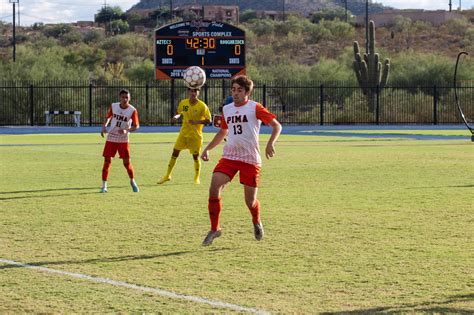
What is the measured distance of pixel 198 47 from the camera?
143 ft

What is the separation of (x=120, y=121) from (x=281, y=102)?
4455cm

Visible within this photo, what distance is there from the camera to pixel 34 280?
862 centimetres

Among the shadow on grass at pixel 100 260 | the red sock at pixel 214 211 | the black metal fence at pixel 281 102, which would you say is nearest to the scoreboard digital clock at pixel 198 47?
the black metal fence at pixel 281 102

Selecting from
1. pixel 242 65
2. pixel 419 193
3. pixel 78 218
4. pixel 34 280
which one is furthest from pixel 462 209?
pixel 242 65

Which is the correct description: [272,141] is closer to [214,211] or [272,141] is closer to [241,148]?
[241,148]

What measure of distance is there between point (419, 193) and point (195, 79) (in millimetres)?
5024

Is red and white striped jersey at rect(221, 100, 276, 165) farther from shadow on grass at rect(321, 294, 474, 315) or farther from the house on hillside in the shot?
the house on hillside

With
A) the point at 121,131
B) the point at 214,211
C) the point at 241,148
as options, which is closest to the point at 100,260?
the point at 214,211

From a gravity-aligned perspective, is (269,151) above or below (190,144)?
above

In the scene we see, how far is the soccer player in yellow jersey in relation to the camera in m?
18.2

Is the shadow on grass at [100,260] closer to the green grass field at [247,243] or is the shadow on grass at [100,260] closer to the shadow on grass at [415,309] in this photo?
the green grass field at [247,243]

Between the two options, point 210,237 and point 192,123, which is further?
point 192,123

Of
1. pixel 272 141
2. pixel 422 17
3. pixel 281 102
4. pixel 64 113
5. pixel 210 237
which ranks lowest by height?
pixel 210 237

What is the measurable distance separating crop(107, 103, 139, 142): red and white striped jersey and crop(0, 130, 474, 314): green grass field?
929 mm
